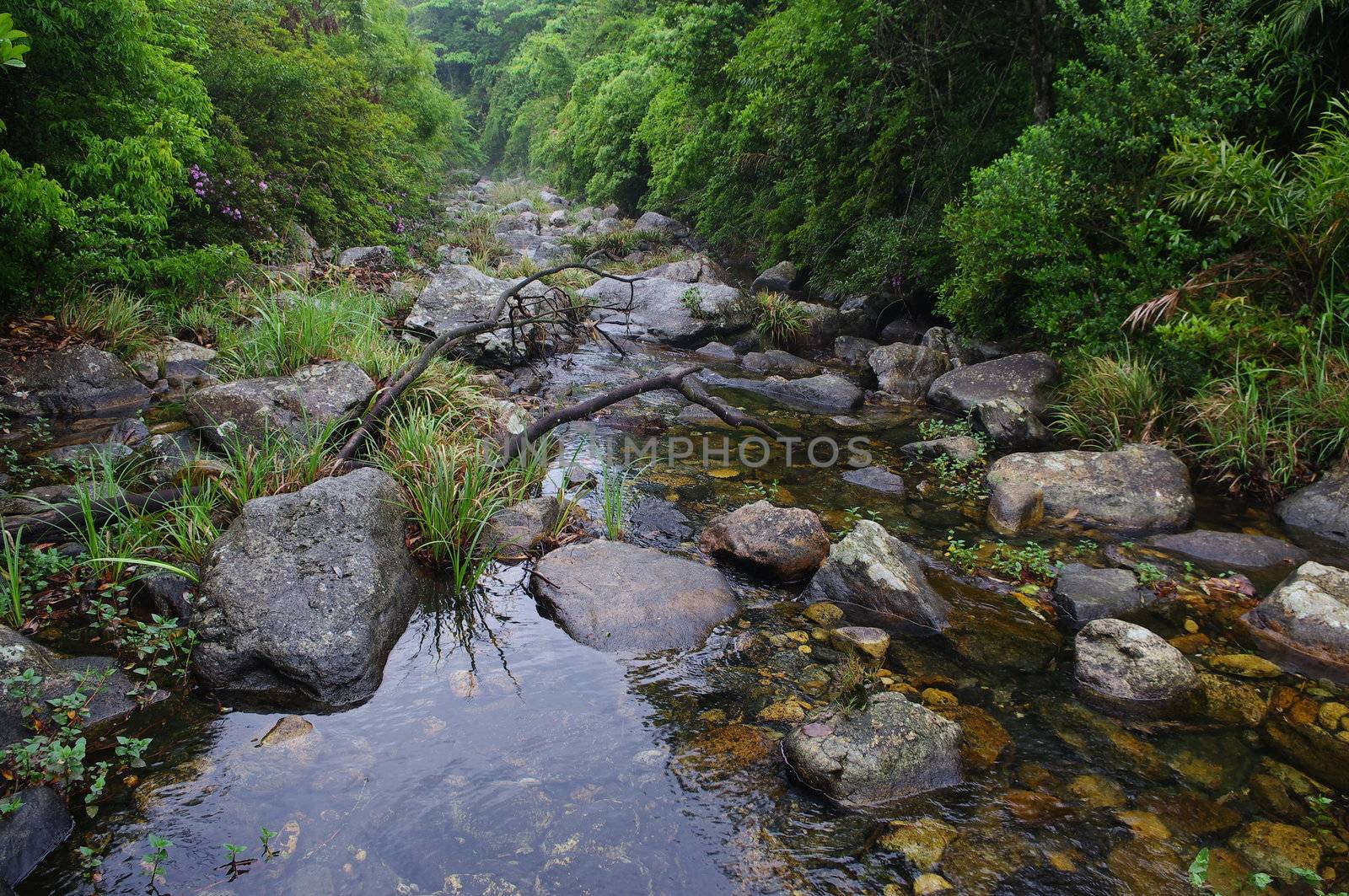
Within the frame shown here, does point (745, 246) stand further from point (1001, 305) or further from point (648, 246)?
point (1001, 305)

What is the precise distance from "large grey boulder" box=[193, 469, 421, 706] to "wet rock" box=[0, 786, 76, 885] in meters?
0.82

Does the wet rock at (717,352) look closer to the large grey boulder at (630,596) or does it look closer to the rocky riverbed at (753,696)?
the rocky riverbed at (753,696)

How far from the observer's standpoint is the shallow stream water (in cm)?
246

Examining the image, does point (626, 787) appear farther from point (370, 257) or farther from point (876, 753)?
point (370, 257)

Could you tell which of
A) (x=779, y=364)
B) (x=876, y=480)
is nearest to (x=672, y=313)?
(x=779, y=364)

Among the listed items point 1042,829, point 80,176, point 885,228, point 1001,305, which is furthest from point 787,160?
point 1042,829

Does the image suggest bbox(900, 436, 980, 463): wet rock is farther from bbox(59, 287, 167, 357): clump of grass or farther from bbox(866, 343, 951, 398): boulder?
bbox(59, 287, 167, 357): clump of grass

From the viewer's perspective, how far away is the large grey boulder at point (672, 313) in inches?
475

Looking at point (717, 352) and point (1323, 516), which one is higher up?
point (717, 352)

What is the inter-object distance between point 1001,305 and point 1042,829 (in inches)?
282

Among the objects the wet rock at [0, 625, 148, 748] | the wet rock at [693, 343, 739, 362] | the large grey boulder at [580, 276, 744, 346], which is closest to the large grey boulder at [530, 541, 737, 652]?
the wet rock at [0, 625, 148, 748]

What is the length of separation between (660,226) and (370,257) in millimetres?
11181

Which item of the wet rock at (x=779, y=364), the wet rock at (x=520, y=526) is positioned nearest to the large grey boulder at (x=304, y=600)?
the wet rock at (x=520, y=526)

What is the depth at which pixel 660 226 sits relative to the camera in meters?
21.7
